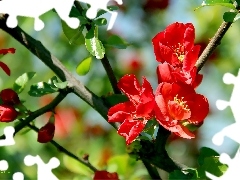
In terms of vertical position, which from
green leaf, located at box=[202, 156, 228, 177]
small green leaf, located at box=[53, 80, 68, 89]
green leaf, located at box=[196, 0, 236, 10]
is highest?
green leaf, located at box=[196, 0, 236, 10]

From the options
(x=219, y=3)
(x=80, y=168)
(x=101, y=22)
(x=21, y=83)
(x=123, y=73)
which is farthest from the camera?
(x=123, y=73)

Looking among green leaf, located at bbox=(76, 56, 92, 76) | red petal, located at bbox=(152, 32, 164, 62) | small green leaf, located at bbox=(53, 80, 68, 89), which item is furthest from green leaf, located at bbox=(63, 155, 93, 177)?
red petal, located at bbox=(152, 32, 164, 62)

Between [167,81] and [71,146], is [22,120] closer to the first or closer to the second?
[167,81]

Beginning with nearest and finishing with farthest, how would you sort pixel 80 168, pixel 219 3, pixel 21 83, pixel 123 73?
1. pixel 219 3
2. pixel 21 83
3. pixel 80 168
4. pixel 123 73

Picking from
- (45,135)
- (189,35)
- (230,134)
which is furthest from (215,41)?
(45,135)

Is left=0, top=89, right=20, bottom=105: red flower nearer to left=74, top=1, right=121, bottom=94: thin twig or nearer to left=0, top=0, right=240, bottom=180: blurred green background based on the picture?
left=74, top=1, right=121, bottom=94: thin twig

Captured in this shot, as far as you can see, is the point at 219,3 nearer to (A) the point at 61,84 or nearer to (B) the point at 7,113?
(A) the point at 61,84
